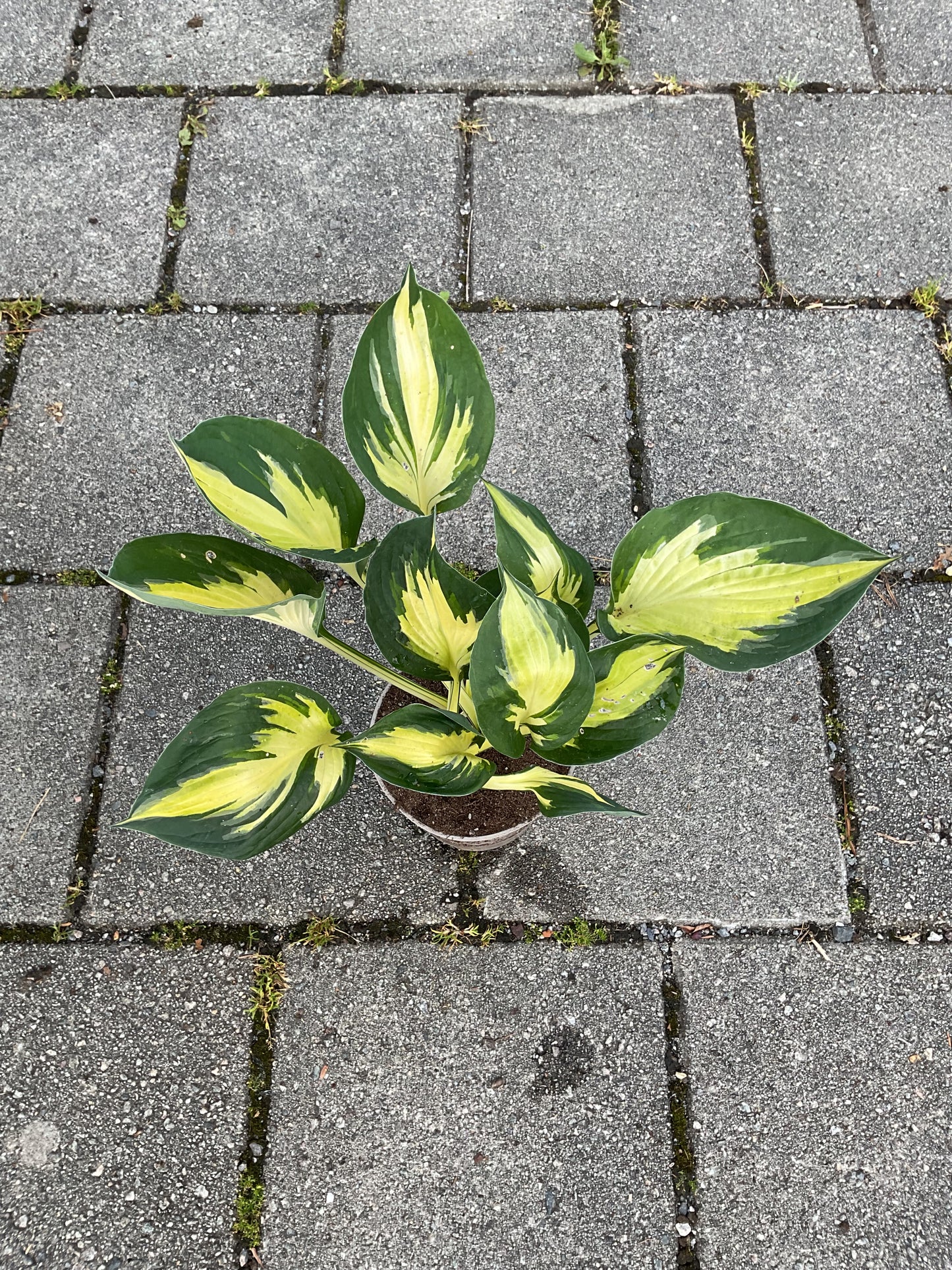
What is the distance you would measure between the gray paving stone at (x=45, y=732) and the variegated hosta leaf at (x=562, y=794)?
79 cm

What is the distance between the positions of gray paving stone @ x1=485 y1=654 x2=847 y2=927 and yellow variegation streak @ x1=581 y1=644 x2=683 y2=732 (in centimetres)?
42

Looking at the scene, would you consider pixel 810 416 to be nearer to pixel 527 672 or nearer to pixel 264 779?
pixel 527 672

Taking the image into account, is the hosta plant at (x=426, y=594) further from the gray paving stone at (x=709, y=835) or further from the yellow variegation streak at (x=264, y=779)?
the gray paving stone at (x=709, y=835)

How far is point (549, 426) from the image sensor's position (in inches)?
64.8

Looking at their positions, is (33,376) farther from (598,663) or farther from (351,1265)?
(351,1265)

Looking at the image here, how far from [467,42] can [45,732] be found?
5.35ft

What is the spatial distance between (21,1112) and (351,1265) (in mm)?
496

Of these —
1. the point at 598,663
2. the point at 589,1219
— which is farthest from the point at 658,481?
the point at 589,1219

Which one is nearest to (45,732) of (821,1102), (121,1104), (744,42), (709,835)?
(121,1104)

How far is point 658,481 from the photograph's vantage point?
5.25ft

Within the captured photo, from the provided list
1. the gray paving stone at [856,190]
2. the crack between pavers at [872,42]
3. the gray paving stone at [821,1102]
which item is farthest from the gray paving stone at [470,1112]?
the crack between pavers at [872,42]

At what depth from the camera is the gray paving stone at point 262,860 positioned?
4.50 ft

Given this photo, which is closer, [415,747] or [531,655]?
[531,655]

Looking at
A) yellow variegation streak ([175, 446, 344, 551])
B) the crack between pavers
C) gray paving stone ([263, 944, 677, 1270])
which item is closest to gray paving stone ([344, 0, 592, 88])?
the crack between pavers
